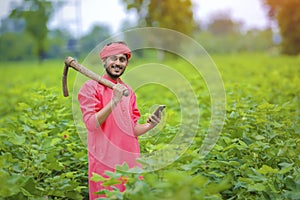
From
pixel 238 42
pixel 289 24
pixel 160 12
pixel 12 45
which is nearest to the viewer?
pixel 160 12

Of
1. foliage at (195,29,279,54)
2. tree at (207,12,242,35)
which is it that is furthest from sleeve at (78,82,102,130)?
tree at (207,12,242,35)

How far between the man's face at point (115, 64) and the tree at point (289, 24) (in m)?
33.0

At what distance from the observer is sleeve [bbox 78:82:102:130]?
3.16m

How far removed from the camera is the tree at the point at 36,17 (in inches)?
1881

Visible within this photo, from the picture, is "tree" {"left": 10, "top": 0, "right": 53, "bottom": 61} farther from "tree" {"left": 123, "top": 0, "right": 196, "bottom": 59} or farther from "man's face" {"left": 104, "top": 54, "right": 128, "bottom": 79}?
"man's face" {"left": 104, "top": 54, "right": 128, "bottom": 79}

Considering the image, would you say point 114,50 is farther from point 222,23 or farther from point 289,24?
point 222,23

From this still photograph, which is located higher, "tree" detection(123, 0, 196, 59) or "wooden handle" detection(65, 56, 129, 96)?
"tree" detection(123, 0, 196, 59)

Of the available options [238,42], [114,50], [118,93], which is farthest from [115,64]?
[238,42]

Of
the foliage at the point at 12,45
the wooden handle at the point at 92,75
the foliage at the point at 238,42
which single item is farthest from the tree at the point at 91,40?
the foliage at the point at 238,42

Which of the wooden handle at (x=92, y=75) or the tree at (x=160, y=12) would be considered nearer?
the wooden handle at (x=92, y=75)

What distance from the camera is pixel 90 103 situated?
3.18 meters

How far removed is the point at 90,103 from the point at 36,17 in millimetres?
Answer: 47317

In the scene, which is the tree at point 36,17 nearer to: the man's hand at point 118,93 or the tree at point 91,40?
the tree at point 91,40

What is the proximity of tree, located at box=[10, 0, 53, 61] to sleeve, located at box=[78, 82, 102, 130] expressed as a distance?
44.5 m
